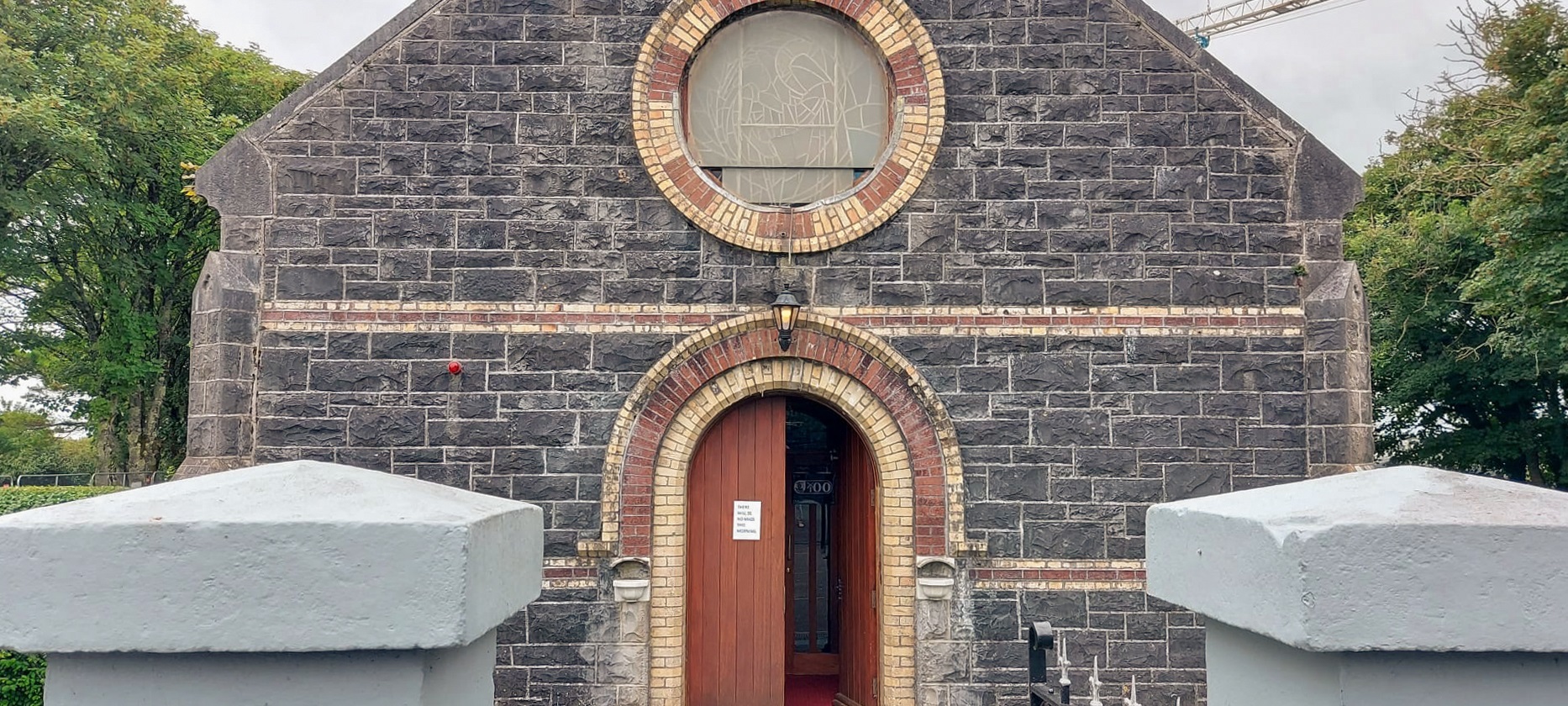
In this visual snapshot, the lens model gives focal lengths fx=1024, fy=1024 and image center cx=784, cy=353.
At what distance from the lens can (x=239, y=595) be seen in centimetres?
198

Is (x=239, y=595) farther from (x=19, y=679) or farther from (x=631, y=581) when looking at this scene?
(x=19, y=679)

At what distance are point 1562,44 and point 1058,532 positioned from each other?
10292 millimetres

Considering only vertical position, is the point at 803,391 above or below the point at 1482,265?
below

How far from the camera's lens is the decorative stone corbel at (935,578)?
781cm

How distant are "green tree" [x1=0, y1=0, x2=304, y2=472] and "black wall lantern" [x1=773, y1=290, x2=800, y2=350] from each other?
563 inches

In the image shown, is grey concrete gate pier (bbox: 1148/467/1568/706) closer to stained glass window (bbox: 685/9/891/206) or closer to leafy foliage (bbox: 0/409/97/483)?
stained glass window (bbox: 685/9/891/206)

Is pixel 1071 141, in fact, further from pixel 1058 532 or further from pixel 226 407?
pixel 226 407

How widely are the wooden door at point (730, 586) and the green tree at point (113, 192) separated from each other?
1407 centimetres

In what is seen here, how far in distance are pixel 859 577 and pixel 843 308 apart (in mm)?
2439

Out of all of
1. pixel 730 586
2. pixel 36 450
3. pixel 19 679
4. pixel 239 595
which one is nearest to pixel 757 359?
pixel 730 586

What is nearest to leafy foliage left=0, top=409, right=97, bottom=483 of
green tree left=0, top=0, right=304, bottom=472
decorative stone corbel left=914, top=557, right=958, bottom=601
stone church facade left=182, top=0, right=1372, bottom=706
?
green tree left=0, top=0, right=304, bottom=472

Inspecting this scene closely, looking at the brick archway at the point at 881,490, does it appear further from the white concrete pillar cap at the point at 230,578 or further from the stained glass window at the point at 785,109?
the white concrete pillar cap at the point at 230,578

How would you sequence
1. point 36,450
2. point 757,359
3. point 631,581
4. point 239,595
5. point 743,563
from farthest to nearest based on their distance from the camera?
point 36,450 → point 743,563 → point 757,359 → point 631,581 → point 239,595

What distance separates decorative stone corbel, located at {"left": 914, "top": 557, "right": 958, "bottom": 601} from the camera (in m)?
7.81
